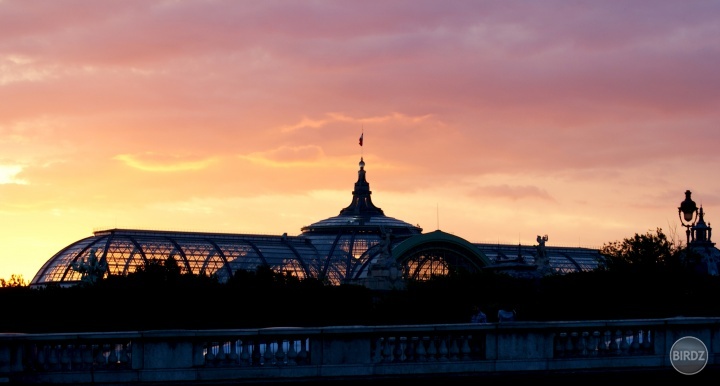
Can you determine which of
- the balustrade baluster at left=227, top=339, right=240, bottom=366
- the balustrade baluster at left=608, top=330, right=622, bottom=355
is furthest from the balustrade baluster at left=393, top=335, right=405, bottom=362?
the balustrade baluster at left=608, top=330, right=622, bottom=355

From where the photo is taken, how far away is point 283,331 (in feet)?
134

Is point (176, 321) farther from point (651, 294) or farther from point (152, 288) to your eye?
point (651, 294)

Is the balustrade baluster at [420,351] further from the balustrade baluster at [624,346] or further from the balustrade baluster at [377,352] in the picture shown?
the balustrade baluster at [624,346]

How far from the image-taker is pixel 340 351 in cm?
4134

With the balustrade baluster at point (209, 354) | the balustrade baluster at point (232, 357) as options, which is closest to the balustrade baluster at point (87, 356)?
the balustrade baluster at point (209, 354)

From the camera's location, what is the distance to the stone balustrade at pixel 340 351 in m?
40.4

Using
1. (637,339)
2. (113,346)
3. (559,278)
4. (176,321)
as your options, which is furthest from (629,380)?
(559,278)

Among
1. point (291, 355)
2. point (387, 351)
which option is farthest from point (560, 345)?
point (291, 355)

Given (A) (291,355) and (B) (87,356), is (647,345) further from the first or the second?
(B) (87,356)

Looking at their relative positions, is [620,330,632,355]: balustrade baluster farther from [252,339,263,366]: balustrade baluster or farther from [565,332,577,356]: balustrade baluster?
[252,339,263,366]: balustrade baluster

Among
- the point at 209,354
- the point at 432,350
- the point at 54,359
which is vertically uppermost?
the point at 432,350

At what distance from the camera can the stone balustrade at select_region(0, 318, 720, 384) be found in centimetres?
4038

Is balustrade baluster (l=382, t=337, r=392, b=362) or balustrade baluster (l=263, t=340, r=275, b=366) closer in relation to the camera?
balustrade baluster (l=263, t=340, r=275, b=366)

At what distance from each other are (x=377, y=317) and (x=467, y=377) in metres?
87.2
